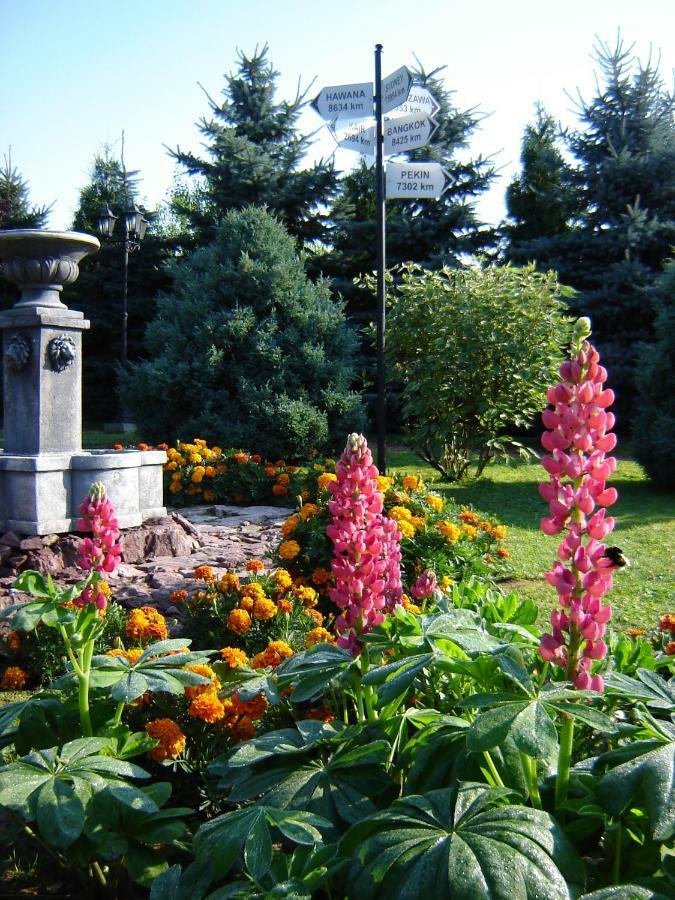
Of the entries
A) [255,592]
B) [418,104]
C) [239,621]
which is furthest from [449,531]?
[418,104]

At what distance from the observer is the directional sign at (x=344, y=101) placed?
23.4 ft

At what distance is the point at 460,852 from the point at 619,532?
657 cm

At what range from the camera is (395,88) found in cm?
718

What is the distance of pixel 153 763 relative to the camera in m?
2.39

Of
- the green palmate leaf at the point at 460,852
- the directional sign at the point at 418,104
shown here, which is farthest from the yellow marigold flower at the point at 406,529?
the directional sign at the point at 418,104

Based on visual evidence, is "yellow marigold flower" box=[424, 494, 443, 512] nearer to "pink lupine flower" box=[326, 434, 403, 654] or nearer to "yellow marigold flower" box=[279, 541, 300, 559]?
"yellow marigold flower" box=[279, 541, 300, 559]

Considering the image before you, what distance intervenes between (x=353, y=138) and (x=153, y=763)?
21.8 feet

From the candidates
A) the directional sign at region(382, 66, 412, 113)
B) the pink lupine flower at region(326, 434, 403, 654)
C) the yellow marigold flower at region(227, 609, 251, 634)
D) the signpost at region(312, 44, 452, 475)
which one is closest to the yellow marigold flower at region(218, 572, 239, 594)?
the yellow marigold flower at region(227, 609, 251, 634)

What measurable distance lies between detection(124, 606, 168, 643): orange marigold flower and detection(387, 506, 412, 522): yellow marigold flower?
1849mm

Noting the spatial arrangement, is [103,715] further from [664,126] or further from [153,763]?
[664,126]

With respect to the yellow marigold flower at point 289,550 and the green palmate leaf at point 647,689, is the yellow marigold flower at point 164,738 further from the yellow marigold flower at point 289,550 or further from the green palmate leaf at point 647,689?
the yellow marigold flower at point 289,550

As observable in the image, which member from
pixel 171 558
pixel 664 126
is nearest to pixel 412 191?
pixel 171 558

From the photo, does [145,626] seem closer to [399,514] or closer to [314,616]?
[314,616]

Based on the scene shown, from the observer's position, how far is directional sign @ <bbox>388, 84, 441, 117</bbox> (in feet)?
24.1
